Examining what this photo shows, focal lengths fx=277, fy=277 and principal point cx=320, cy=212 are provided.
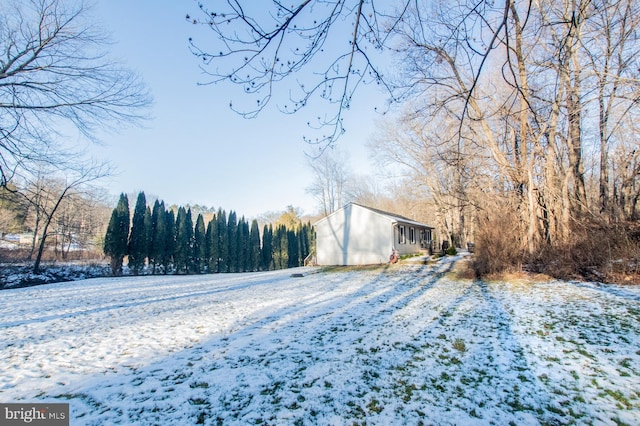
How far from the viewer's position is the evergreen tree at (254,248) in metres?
23.2

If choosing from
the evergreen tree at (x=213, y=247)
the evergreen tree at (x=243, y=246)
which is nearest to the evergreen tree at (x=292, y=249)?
the evergreen tree at (x=243, y=246)

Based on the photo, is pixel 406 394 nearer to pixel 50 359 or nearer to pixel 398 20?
pixel 398 20

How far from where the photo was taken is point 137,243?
17.0 metres

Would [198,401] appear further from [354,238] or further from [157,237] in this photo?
[354,238]

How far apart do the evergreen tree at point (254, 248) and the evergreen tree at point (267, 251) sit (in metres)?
0.79

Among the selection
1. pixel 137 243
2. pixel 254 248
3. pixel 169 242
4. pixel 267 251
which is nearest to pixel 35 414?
pixel 137 243

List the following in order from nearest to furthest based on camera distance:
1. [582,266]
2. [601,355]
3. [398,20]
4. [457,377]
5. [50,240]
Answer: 1. [398,20]
2. [457,377]
3. [601,355]
4. [582,266]
5. [50,240]

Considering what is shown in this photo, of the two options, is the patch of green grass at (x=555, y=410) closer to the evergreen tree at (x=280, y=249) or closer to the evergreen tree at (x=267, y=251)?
the evergreen tree at (x=267, y=251)

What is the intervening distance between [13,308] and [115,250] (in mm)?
9660

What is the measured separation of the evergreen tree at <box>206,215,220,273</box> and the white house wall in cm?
764

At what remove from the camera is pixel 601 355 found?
11.3 ft

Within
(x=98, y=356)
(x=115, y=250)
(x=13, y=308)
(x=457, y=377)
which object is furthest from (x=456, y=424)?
(x=115, y=250)

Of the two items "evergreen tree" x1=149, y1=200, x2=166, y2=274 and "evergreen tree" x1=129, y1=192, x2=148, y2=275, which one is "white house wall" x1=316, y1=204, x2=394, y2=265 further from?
"evergreen tree" x1=129, y1=192, x2=148, y2=275

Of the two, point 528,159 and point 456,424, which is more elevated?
point 528,159
